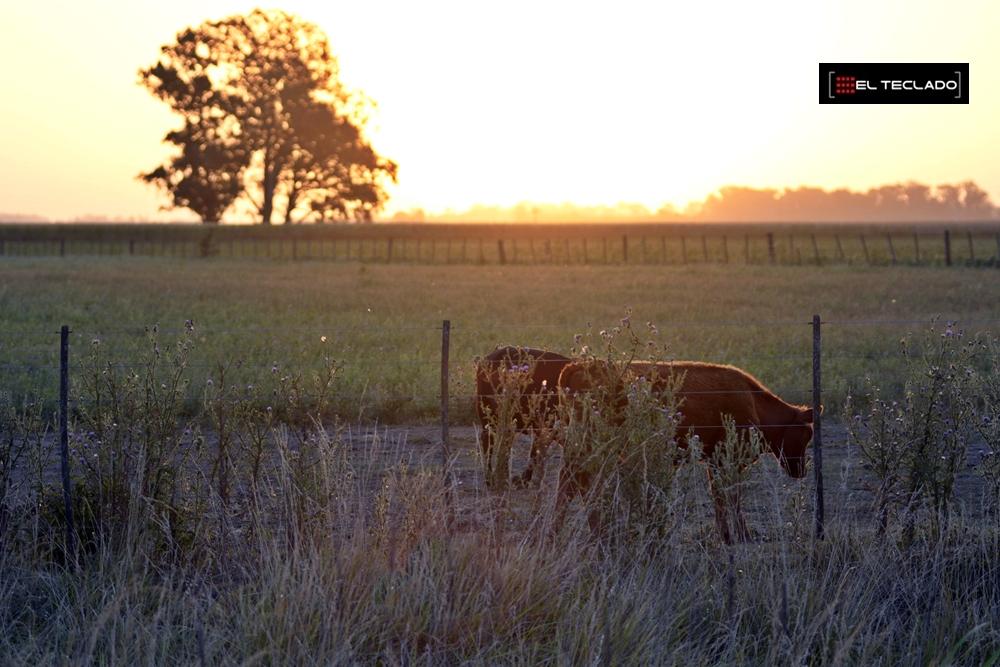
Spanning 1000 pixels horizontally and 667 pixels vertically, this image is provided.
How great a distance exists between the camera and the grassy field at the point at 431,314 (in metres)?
12.9

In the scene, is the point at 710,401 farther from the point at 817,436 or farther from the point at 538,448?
the point at 538,448

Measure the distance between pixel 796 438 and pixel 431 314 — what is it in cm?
1334

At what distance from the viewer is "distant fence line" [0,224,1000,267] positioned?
5006cm

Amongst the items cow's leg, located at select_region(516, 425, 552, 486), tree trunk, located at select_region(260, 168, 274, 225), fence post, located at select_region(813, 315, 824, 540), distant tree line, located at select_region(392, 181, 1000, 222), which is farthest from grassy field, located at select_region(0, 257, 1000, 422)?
distant tree line, located at select_region(392, 181, 1000, 222)

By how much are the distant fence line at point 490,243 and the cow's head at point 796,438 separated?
3911cm

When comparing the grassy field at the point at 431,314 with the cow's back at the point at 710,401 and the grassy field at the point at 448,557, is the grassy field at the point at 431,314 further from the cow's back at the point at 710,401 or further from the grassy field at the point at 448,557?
the cow's back at the point at 710,401

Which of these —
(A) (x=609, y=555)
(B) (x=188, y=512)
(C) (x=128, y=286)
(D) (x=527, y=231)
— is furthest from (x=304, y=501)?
(D) (x=527, y=231)

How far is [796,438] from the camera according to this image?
7.84m

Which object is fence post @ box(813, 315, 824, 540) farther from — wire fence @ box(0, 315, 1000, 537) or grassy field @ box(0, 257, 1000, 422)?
grassy field @ box(0, 257, 1000, 422)

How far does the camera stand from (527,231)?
60500 millimetres

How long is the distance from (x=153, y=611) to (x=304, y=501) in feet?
3.32

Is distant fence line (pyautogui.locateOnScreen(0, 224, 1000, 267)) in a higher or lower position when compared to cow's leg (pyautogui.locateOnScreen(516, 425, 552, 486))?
higher

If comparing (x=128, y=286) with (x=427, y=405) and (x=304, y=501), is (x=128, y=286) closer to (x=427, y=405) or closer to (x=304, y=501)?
(x=427, y=405)

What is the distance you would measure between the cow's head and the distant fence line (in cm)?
3911
